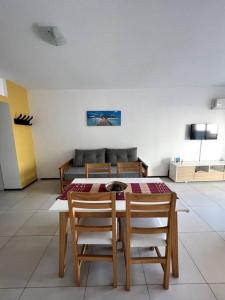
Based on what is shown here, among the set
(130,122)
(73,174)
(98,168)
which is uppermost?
(130,122)

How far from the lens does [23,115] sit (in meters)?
3.92

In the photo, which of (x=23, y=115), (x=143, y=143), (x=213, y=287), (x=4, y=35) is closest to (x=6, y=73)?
(x=23, y=115)

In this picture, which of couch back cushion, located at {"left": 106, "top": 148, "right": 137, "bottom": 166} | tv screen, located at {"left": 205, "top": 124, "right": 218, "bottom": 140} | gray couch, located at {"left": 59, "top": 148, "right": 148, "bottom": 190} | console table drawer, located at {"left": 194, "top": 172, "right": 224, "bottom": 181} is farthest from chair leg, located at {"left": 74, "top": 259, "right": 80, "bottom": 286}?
tv screen, located at {"left": 205, "top": 124, "right": 218, "bottom": 140}

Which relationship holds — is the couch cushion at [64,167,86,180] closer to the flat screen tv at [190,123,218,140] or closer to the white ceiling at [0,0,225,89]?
the white ceiling at [0,0,225,89]

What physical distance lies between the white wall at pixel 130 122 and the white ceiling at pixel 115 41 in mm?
768

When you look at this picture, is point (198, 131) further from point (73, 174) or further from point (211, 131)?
point (73, 174)

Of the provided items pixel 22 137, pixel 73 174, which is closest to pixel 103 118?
pixel 73 174

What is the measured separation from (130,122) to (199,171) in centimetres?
222

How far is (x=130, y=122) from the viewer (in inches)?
169

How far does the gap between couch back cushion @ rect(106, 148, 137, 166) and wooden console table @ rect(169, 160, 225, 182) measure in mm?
1128

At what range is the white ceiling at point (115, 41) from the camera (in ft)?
4.58

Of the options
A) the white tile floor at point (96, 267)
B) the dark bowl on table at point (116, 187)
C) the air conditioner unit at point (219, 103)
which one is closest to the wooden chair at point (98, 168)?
the dark bowl on table at point (116, 187)

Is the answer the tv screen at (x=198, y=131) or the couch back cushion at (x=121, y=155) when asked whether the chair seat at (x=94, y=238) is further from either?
the tv screen at (x=198, y=131)

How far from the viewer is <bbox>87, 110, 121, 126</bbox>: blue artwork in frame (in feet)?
13.9
